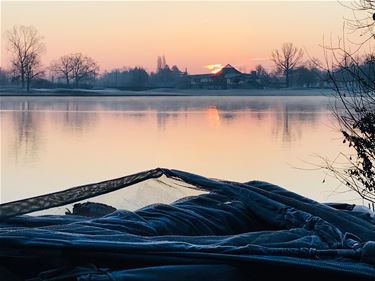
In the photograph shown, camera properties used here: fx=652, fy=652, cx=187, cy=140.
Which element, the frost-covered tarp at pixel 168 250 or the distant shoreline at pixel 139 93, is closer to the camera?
the frost-covered tarp at pixel 168 250

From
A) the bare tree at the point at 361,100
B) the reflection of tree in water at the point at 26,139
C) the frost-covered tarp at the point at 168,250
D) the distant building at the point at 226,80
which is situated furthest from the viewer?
the distant building at the point at 226,80

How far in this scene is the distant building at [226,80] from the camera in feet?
213

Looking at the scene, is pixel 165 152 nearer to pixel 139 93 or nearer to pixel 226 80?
pixel 139 93

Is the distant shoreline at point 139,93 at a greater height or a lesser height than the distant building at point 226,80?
lesser

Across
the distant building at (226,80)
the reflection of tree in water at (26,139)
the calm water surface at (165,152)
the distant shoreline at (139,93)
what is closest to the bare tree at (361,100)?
the calm water surface at (165,152)

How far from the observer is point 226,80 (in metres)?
66.9

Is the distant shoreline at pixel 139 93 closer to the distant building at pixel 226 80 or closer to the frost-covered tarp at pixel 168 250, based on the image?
the distant building at pixel 226 80

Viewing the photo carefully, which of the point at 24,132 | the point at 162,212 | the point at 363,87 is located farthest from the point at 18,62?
the point at 162,212

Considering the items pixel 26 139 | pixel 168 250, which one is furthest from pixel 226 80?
pixel 168 250

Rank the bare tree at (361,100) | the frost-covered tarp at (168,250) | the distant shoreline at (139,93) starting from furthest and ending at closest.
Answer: the distant shoreline at (139,93)
the bare tree at (361,100)
the frost-covered tarp at (168,250)

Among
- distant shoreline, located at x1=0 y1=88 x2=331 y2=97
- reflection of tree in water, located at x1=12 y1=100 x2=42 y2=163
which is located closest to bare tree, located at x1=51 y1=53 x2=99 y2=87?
distant shoreline, located at x1=0 y1=88 x2=331 y2=97

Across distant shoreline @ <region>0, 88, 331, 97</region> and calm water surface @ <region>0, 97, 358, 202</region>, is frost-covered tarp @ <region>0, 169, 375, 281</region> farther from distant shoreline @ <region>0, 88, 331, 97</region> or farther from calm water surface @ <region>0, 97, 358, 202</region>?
distant shoreline @ <region>0, 88, 331, 97</region>

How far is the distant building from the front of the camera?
6494 centimetres

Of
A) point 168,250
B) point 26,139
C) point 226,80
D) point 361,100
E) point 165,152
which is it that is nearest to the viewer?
point 168,250
